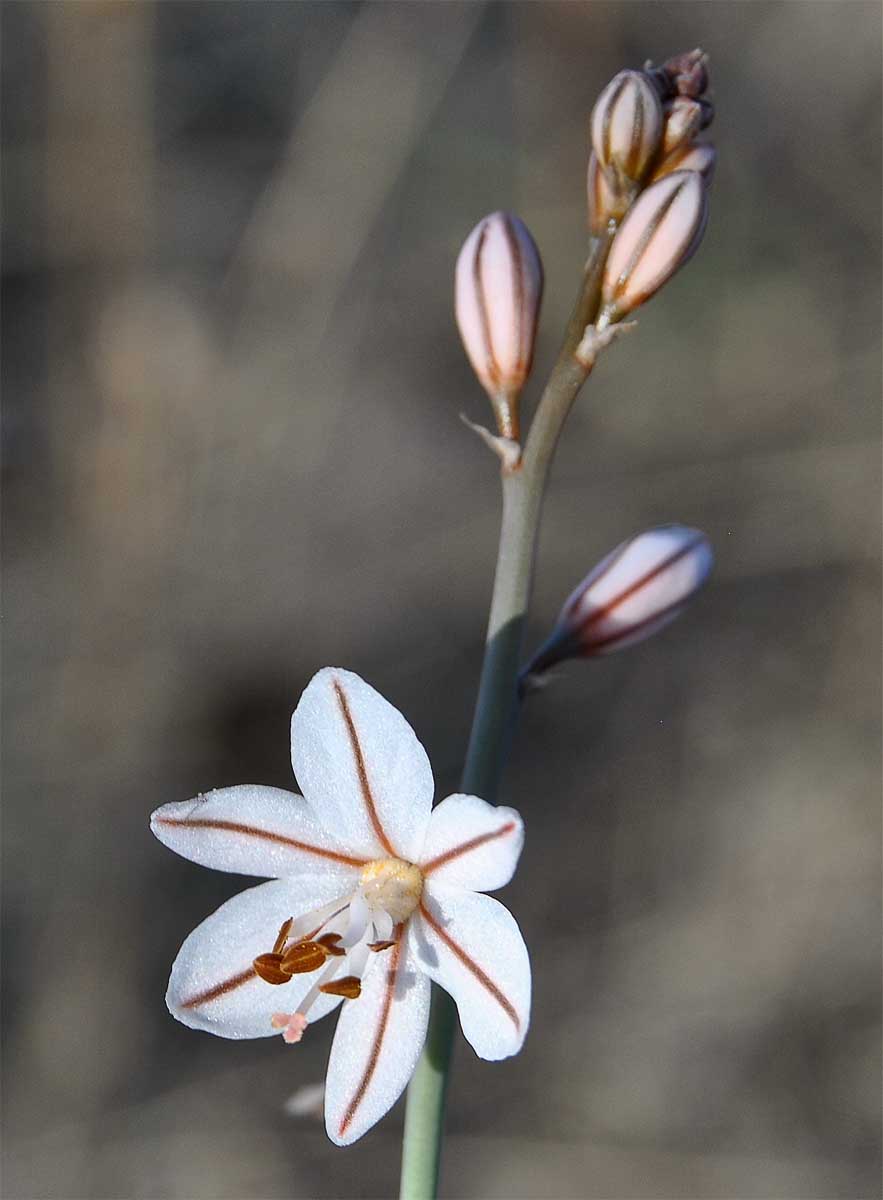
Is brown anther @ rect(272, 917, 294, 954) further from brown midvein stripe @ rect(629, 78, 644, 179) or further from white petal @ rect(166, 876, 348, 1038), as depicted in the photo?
brown midvein stripe @ rect(629, 78, 644, 179)

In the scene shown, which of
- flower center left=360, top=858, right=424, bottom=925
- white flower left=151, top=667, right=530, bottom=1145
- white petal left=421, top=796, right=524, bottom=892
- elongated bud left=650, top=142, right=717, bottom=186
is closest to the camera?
white petal left=421, top=796, right=524, bottom=892

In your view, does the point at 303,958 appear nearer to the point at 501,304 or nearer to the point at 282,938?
the point at 282,938

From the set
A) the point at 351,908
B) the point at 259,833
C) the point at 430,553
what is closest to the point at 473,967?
the point at 351,908

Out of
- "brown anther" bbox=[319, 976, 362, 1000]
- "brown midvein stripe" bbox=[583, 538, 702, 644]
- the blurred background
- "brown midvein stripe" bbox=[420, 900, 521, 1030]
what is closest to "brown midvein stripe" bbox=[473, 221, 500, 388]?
"brown midvein stripe" bbox=[583, 538, 702, 644]

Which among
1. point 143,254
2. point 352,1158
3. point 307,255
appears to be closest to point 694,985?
point 352,1158

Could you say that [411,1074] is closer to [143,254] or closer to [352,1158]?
[352,1158]

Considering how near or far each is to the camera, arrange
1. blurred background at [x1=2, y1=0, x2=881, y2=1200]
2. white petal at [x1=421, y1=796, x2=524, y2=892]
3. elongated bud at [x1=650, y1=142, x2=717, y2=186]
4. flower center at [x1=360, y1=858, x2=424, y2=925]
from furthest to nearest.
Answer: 1. blurred background at [x1=2, y1=0, x2=881, y2=1200]
2. elongated bud at [x1=650, y1=142, x2=717, y2=186]
3. flower center at [x1=360, y1=858, x2=424, y2=925]
4. white petal at [x1=421, y1=796, x2=524, y2=892]

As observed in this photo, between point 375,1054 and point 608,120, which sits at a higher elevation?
point 608,120
